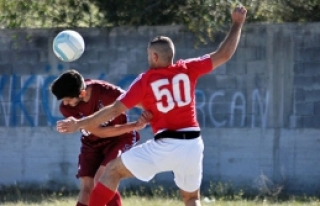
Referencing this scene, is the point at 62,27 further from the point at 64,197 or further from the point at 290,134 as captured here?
the point at 290,134

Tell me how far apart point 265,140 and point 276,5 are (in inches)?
76.3

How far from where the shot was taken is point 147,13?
1169 centimetres

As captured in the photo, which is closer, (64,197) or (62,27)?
(64,197)

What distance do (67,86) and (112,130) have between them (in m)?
0.57

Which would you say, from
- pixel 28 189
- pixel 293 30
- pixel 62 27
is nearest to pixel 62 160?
pixel 28 189

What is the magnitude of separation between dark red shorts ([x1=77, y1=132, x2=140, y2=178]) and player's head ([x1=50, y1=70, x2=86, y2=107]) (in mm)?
679

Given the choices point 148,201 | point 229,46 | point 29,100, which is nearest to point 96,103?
point 229,46

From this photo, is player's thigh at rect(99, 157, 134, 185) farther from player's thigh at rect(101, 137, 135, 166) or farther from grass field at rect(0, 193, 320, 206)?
grass field at rect(0, 193, 320, 206)

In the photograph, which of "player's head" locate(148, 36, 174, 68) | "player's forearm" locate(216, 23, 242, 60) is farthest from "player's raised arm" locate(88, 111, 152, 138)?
"player's forearm" locate(216, 23, 242, 60)

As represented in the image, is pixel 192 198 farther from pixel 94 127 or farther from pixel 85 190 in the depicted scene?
pixel 85 190

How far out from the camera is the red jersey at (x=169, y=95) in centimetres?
705

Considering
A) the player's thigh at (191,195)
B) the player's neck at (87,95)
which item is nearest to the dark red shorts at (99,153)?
the player's neck at (87,95)

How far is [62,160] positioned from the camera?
11805mm

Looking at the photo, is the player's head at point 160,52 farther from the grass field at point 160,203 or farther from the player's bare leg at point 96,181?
the grass field at point 160,203
